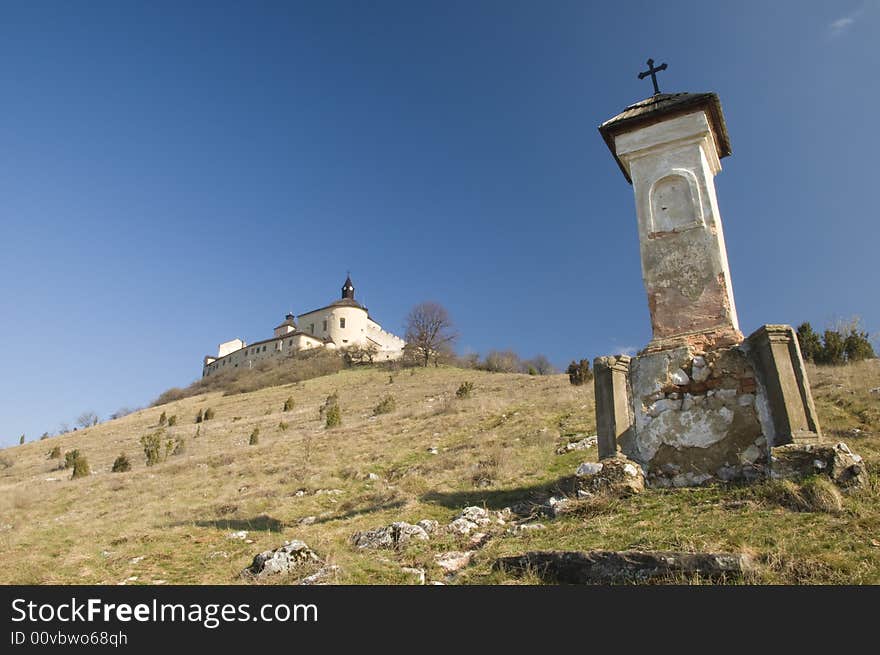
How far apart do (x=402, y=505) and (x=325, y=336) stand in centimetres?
7416

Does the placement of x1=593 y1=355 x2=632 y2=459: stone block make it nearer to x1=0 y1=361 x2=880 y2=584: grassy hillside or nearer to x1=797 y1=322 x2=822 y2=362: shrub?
x1=0 y1=361 x2=880 y2=584: grassy hillside

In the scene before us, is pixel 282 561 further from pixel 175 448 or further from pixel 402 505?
pixel 175 448

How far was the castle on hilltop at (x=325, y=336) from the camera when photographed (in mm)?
78562

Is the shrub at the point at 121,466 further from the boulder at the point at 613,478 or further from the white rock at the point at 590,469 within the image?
the boulder at the point at 613,478

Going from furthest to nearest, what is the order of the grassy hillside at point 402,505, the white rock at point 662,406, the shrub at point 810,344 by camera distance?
the shrub at point 810,344
the white rock at point 662,406
the grassy hillside at point 402,505

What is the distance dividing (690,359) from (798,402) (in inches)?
51.1

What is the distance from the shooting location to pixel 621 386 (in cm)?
755

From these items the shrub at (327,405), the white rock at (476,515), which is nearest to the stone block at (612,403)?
the white rock at (476,515)

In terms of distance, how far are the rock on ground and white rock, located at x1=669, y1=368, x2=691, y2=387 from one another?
372cm

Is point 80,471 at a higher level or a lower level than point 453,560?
higher

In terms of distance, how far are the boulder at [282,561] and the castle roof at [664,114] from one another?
7.33 m

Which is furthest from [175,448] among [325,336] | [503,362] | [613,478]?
[325,336]

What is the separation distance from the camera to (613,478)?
6.75 metres
